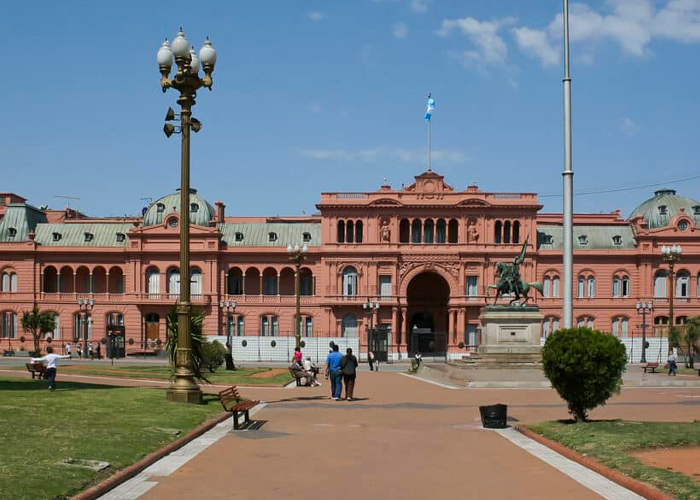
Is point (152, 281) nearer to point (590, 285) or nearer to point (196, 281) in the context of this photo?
point (196, 281)

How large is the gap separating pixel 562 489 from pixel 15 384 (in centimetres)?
2448

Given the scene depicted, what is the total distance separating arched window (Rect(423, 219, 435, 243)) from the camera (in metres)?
91.4

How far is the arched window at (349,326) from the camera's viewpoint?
89.8 meters

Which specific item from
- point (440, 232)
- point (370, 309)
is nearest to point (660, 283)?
point (440, 232)

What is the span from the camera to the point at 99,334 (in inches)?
→ 3637

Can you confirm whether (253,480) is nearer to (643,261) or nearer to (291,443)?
(291,443)

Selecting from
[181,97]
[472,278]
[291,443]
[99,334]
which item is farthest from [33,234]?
[291,443]

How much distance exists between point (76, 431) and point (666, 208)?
88.6 metres

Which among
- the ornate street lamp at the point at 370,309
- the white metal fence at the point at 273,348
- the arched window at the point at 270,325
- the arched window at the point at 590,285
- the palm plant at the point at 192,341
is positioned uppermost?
the arched window at the point at 590,285

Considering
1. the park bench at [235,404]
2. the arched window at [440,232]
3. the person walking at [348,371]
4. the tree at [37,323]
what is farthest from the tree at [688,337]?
the tree at [37,323]

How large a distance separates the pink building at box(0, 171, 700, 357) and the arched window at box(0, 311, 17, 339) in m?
0.12

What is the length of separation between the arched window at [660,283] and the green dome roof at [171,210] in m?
46.7

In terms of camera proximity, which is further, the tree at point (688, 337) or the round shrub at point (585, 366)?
the tree at point (688, 337)

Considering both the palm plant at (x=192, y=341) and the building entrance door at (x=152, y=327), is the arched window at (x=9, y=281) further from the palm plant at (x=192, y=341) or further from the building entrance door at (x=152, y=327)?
the palm plant at (x=192, y=341)
